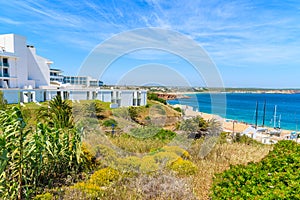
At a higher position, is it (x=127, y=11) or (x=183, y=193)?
(x=127, y=11)

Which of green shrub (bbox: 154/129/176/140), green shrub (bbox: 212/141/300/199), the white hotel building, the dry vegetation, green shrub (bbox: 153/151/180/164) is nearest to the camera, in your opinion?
green shrub (bbox: 212/141/300/199)

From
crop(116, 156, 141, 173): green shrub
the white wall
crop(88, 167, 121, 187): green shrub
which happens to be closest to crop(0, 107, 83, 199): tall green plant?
crop(88, 167, 121, 187): green shrub

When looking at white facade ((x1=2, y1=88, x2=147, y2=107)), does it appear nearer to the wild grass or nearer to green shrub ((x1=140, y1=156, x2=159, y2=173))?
the wild grass

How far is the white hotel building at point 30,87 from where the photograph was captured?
22312 millimetres

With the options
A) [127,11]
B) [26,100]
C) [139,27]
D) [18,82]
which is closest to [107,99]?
[26,100]

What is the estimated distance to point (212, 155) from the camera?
13.9ft

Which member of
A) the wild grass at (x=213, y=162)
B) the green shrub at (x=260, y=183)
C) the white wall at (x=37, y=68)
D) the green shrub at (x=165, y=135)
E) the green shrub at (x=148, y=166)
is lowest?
the green shrub at (x=165, y=135)

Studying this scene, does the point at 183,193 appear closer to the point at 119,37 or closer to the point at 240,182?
the point at 240,182

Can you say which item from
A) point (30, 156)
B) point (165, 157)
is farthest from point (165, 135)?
point (30, 156)

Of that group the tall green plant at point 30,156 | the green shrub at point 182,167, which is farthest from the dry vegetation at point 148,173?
the tall green plant at point 30,156

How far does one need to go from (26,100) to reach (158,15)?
813 inches

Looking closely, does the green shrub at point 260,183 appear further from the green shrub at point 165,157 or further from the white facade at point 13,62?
the white facade at point 13,62

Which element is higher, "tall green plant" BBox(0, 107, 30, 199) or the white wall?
the white wall

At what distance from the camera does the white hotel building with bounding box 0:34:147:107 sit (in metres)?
22.3
